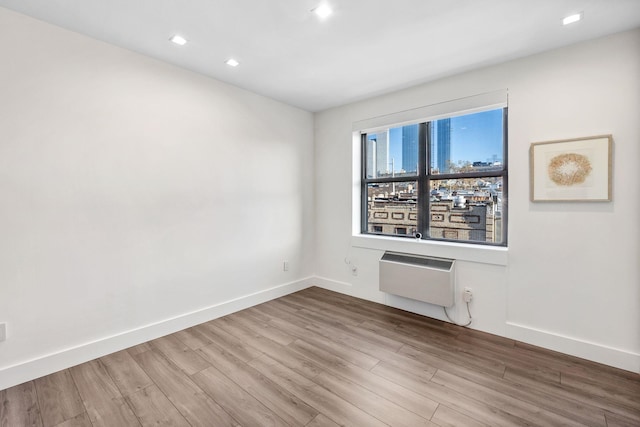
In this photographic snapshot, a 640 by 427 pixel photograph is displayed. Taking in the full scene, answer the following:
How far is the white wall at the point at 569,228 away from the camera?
2.23 m

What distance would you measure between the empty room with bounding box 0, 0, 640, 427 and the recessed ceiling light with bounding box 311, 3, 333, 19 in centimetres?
1

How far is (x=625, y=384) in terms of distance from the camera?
2.05m

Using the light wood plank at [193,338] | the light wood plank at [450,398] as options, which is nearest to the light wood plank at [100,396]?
the light wood plank at [193,338]

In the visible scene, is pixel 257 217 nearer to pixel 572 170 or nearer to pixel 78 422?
pixel 78 422

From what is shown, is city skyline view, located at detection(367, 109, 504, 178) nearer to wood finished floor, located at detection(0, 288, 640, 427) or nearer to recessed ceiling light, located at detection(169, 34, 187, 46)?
wood finished floor, located at detection(0, 288, 640, 427)

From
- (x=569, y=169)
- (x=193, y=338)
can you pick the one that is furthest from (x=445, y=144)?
(x=193, y=338)

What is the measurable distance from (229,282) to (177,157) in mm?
1493

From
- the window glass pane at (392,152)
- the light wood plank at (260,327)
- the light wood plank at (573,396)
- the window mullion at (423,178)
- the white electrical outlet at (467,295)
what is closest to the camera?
the light wood plank at (573,396)

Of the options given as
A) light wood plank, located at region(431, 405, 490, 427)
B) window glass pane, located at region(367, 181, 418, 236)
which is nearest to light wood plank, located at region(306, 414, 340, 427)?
light wood plank, located at region(431, 405, 490, 427)

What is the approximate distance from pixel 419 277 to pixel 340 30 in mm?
2501

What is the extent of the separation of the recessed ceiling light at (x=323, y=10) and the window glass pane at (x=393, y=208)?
216 cm

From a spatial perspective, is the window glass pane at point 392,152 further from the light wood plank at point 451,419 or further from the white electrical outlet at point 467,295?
the light wood plank at point 451,419

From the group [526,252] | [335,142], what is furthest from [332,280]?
[526,252]

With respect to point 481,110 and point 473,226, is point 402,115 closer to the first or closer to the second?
point 481,110
